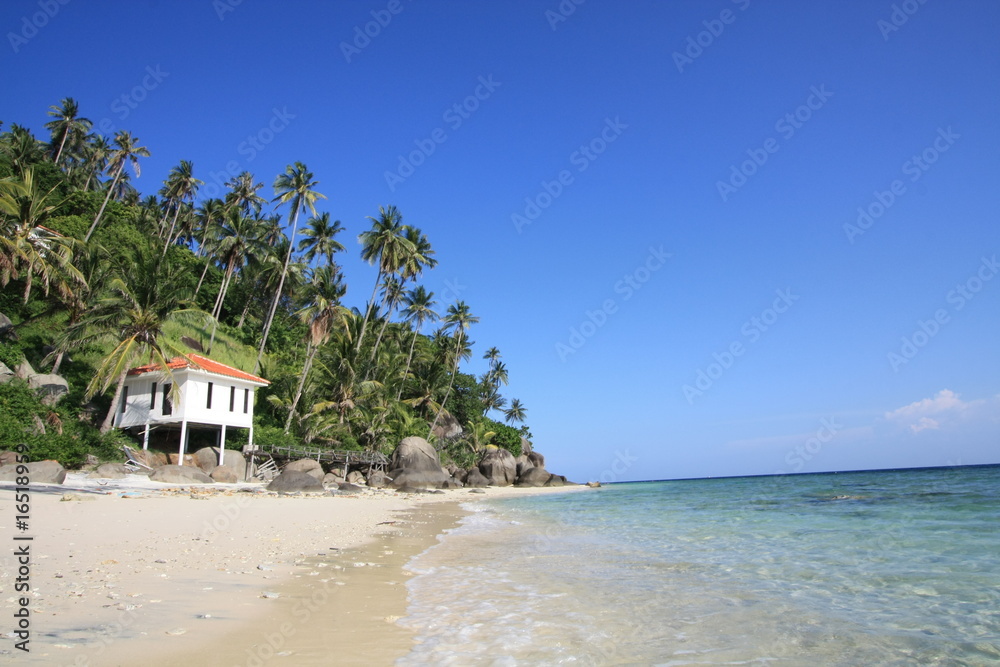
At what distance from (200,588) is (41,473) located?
14.2 metres

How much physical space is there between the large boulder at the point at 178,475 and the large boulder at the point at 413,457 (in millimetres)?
14870

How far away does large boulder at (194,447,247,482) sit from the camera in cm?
2650

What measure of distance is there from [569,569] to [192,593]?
503cm

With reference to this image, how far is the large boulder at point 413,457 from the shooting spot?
36.6 m

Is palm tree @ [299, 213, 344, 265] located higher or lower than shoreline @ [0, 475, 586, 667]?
higher

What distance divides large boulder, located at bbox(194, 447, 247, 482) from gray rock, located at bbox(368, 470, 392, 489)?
7.72 metres

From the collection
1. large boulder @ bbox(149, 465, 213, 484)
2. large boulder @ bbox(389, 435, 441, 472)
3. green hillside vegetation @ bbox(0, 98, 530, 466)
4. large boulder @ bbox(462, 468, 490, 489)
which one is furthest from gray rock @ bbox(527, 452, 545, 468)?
large boulder @ bbox(149, 465, 213, 484)

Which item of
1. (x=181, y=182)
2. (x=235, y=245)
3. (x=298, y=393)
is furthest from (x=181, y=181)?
(x=298, y=393)

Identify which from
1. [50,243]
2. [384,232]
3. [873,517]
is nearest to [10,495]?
[50,243]

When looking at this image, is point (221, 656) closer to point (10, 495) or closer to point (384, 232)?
point (10, 495)

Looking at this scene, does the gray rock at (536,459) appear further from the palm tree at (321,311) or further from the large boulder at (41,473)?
the large boulder at (41,473)

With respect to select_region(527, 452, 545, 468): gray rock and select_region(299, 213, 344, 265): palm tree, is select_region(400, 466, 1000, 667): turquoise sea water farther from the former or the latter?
select_region(527, 452, 545, 468): gray rock

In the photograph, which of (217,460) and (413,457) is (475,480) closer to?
(413,457)

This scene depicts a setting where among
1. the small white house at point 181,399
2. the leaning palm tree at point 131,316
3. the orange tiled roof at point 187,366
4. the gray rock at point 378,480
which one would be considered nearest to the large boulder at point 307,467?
the small white house at point 181,399
